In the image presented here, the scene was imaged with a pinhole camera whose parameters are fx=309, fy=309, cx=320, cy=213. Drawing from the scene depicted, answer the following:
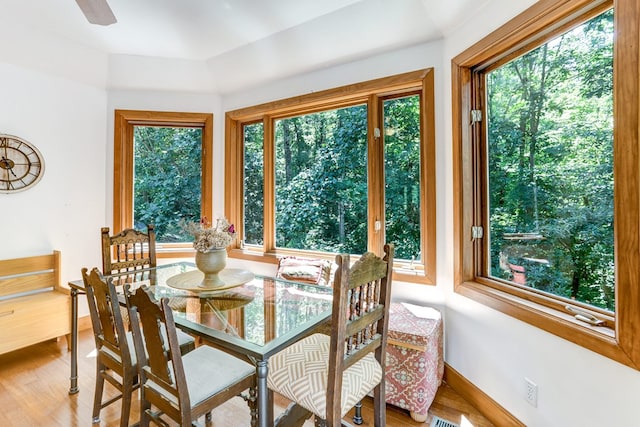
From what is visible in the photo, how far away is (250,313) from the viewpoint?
1682 millimetres

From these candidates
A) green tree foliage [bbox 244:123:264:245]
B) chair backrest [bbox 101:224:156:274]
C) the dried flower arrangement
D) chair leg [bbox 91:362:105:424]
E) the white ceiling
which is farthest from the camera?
green tree foliage [bbox 244:123:264:245]

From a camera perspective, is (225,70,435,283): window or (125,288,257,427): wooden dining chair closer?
(125,288,257,427): wooden dining chair

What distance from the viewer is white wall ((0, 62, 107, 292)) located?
112 inches

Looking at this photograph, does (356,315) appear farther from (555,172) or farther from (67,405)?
(67,405)

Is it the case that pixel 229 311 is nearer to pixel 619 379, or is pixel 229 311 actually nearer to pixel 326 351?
pixel 326 351

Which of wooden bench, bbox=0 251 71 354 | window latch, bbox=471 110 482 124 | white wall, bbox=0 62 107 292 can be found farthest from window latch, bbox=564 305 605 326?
white wall, bbox=0 62 107 292

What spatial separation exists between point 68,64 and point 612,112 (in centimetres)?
422

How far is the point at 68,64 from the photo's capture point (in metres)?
3.02

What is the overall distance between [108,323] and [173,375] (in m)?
0.55

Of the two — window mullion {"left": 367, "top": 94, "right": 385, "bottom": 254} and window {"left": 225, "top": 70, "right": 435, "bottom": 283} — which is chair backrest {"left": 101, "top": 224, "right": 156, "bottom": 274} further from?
window mullion {"left": 367, "top": 94, "right": 385, "bottom": 254}

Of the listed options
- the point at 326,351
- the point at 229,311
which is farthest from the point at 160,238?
the point at 326,351

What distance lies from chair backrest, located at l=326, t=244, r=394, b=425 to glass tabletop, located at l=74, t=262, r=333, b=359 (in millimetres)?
248

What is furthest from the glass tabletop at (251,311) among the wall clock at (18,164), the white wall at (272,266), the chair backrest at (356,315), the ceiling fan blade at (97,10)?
the ceiling fan blade at (97,10)

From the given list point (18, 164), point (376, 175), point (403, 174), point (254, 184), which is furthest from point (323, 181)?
point (18, 164)
